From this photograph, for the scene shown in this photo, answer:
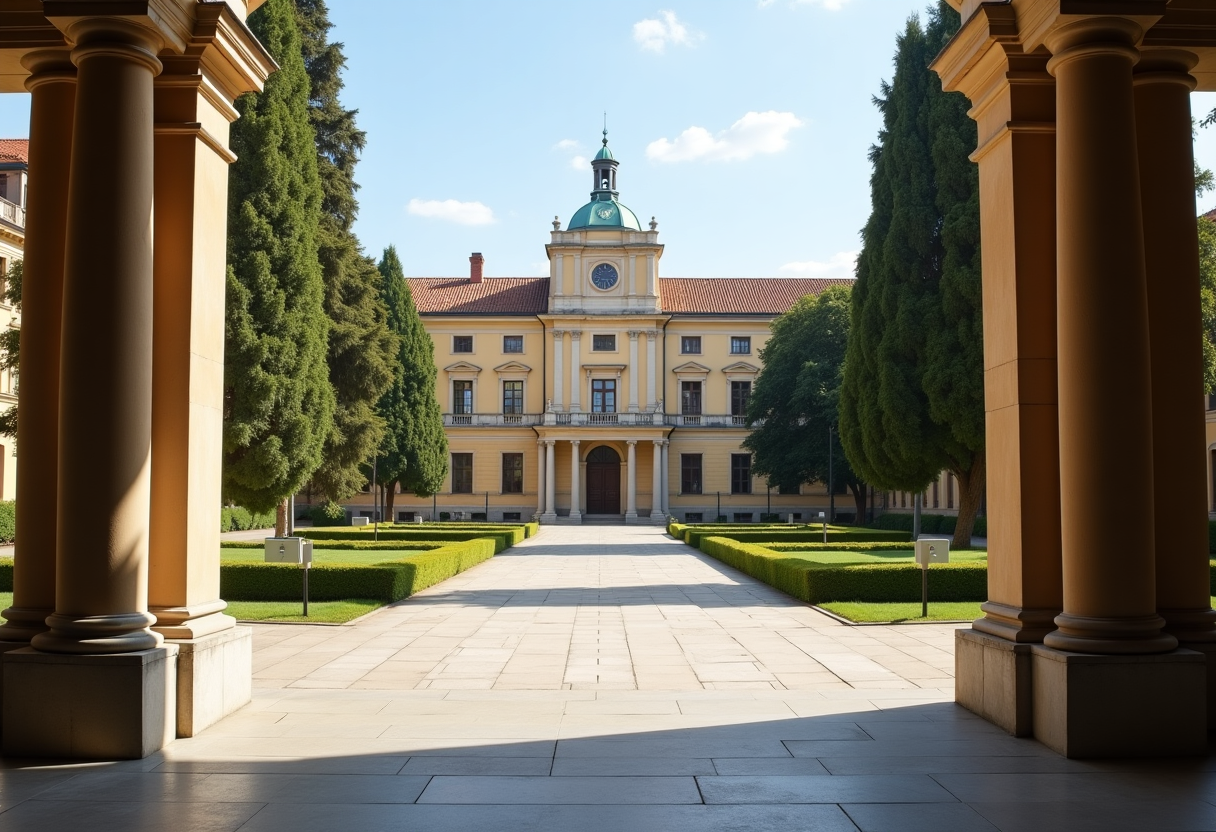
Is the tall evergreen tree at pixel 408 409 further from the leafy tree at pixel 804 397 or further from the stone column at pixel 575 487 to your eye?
the leafy tree at pixel 804 397

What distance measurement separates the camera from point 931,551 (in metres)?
13.8

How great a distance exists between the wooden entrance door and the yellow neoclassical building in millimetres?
64

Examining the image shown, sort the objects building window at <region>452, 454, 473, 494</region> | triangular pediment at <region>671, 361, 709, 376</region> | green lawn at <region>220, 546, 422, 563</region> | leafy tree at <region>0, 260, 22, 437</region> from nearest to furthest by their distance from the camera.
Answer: green lawn at <region>220, 546, 422, 563</region>
leafy tree at <region>0, 260, 22, 437</region>
building window at <region>452, 454, 473, 494</region>
triangular pediment at <region>671, 361, 709, 376</region>

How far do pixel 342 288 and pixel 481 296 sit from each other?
109 feet

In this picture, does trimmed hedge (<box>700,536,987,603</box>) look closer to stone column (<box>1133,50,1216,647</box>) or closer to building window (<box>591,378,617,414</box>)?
stone column (<box>1133,50,1216,647</box>)

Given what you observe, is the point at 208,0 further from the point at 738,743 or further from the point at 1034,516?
the point at 1034,516

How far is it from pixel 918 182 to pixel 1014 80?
19.2 metres

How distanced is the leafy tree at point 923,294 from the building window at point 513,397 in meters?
34.4

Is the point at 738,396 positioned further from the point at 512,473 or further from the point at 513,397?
the point at 512,473

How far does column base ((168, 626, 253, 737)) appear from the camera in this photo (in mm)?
6375

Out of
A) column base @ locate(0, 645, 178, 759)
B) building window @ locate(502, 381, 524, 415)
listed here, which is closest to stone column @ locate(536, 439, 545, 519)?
building window @ locate(502, 381, 524, 415)

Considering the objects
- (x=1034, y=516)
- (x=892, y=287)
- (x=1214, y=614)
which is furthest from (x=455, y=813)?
(x=892, y=287)

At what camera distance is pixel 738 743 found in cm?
631

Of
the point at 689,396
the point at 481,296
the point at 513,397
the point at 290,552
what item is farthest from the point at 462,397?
the point at 290,552
